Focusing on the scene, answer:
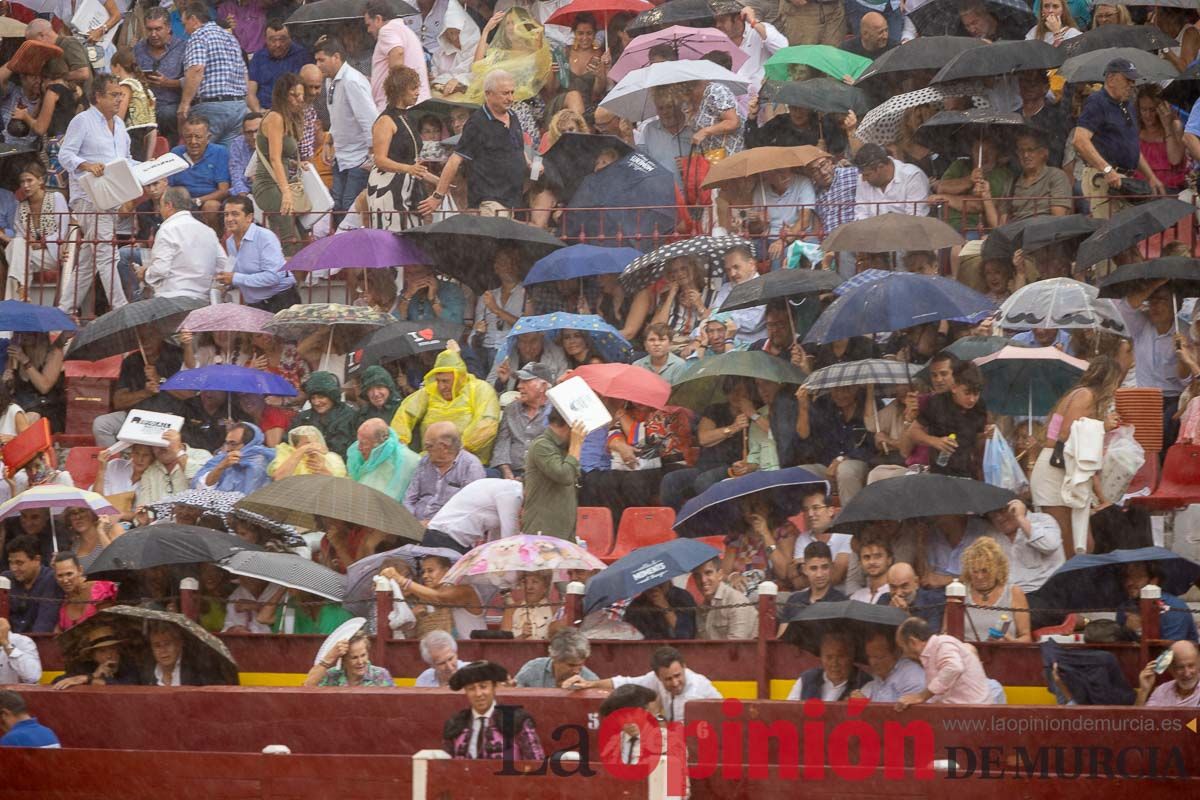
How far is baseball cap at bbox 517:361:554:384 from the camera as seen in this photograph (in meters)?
17.7

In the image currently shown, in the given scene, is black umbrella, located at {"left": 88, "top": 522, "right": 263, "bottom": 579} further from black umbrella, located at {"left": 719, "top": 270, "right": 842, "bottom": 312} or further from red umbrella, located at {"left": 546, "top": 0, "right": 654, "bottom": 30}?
red umbrella, located at {"left": 546, "top": 0, "right": 654, "bottom": 30}

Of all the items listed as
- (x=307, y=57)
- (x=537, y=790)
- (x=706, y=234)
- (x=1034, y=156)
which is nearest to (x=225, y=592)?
(x=537, y=790)

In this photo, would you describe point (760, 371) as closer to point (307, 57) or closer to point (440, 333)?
point (440, 333)

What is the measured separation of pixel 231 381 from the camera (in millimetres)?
18328

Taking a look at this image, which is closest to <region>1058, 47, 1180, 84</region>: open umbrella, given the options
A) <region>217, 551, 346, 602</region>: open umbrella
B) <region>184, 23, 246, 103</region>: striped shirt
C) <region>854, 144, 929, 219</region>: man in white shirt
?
<region>854, 144, 929, 219</region>: man in white shirt

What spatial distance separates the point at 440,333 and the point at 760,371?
9.99 ft

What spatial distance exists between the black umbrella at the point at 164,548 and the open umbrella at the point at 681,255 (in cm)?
401

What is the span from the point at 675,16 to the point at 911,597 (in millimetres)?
8751

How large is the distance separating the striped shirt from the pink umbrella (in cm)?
352

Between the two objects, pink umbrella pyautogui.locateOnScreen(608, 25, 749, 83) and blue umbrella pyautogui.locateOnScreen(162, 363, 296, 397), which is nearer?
blue umbrella pyautogui.locateOnScreen(162, 363, 296, 397)

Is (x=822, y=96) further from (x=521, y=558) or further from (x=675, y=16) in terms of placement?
(x=521, y=558)

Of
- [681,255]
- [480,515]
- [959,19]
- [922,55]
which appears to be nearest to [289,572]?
[480,515]

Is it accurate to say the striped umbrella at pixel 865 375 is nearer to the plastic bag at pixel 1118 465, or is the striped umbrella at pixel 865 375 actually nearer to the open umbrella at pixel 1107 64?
the plastic bag at pixel 1118 465

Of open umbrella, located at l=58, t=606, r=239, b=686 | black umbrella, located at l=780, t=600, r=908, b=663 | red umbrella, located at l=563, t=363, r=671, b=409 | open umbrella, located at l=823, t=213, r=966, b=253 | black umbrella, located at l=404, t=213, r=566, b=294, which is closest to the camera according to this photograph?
black umbrella, located at l=780, t=600, r=908, b=663
